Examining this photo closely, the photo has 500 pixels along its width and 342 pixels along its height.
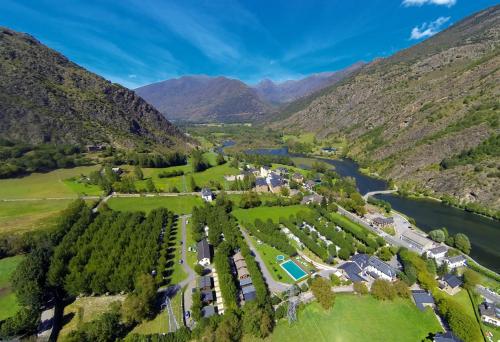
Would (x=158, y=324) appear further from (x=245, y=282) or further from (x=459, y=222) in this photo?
(x=459, y=222)

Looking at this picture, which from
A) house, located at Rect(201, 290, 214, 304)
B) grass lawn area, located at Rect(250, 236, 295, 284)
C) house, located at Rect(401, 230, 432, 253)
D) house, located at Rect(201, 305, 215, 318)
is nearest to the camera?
house, located at Rect(201, 305, 215, 318)

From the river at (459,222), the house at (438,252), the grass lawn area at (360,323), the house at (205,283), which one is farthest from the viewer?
the river at (459,222)

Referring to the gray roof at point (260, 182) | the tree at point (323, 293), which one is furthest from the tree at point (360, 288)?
the gray roof at point (260, 182)

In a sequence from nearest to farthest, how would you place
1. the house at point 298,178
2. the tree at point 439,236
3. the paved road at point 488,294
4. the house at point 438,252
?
the paved road at point 488,294 → the house at point 438,252 → the tree at point 439,236 → the house at point 298,178

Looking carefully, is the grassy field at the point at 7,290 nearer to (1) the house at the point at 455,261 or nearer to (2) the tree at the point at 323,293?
(2) the tree at the point at 323,293

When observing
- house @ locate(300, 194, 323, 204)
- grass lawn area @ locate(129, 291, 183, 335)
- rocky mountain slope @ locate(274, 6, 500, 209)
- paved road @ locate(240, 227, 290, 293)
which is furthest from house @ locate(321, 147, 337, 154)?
grass lawn area @ locate(129, 291, 183, 335)

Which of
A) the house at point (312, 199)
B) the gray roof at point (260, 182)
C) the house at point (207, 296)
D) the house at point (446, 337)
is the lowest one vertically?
the house at point (207, 296)

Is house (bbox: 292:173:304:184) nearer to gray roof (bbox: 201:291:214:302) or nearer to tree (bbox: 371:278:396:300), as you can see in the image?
tree (bbox: 371:278:396:300)

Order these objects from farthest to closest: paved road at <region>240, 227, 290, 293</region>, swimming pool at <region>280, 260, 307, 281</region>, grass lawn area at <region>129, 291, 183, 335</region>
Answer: swimming pool at <region>280, 260, 307, 281</region> → paved road at <region>240, 227, 290, 293</region> → grass lawn area at <region>129, 291, 183, 335</region>
